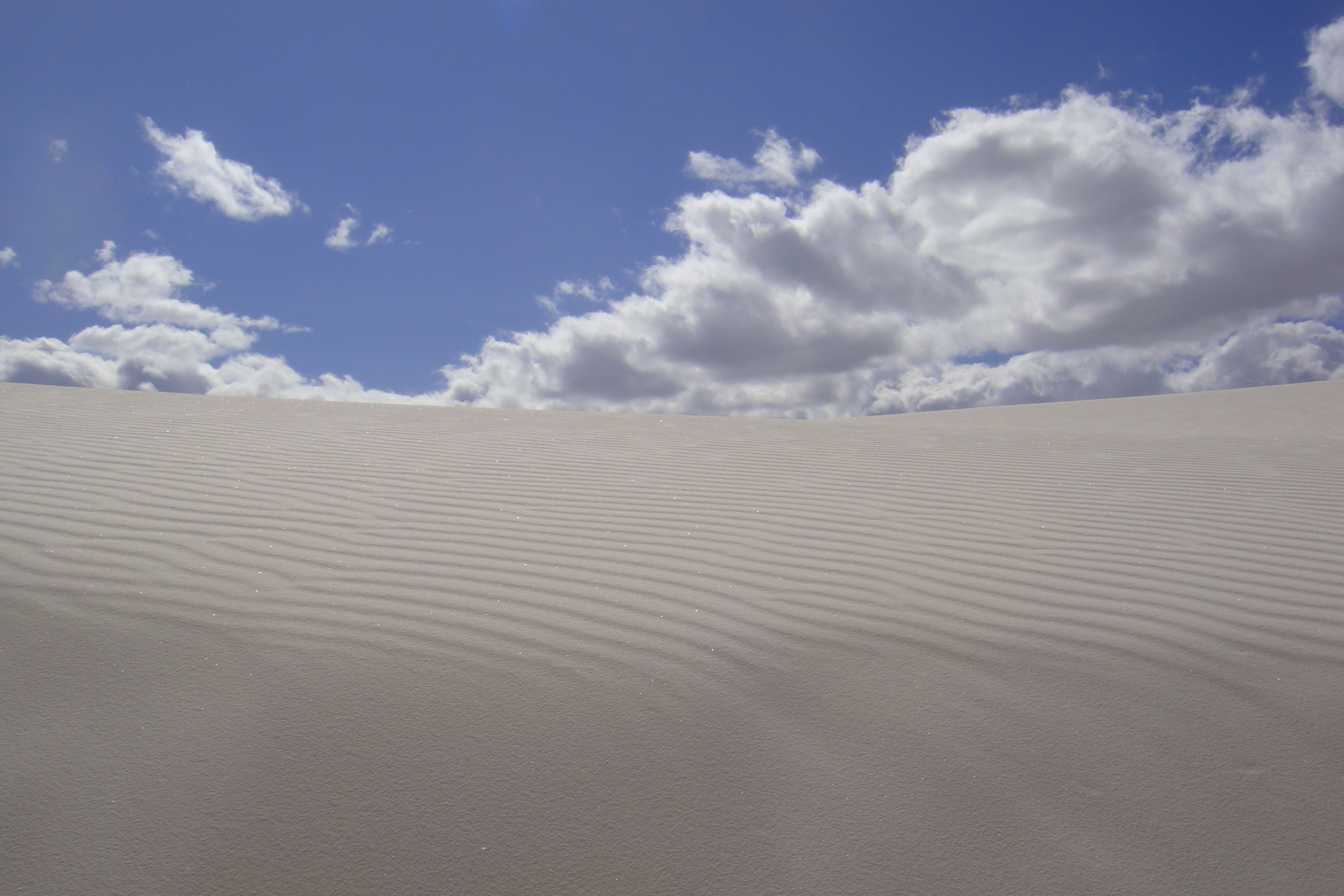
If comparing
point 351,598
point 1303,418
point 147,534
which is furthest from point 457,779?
point 1303,418

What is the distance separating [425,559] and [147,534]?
154 cm

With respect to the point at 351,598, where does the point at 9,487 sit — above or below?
above

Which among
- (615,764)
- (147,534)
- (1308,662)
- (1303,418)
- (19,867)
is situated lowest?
(19,867)

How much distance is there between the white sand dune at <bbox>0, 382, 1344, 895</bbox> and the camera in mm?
1965

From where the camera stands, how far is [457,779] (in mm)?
2174

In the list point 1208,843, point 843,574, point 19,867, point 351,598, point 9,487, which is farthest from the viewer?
point 9,487

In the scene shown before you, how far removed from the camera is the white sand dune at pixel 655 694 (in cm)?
196

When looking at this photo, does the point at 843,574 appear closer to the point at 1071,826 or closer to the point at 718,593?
the point at 718,593

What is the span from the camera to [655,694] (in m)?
2.57

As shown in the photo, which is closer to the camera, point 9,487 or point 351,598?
point 351,598

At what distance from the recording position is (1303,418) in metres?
14.1

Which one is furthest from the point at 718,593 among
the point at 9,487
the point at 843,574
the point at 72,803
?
the point at 9,487

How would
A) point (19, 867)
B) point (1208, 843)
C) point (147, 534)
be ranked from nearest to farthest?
point (19, 867) < point (1208, 843) < point (147, 534)

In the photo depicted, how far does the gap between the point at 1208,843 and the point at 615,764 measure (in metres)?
1.63
